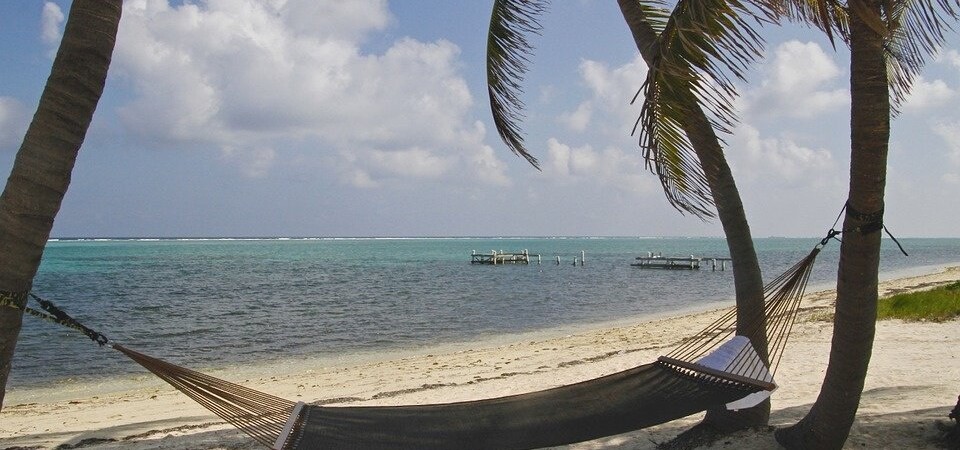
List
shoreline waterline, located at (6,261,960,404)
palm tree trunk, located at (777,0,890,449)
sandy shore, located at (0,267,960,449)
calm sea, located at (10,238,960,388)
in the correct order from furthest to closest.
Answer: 1. calm sea, located at (10,238,960,388)
2. shoreline waterline, located at (6,261,960,404)
3. sandy shore, located at (0,267,960,449)
4. palm tree trunk, located at (777,0,890,449)

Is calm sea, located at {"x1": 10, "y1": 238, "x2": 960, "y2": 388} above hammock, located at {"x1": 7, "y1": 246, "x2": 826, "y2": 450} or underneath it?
underneath

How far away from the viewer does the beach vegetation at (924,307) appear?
9328 mm

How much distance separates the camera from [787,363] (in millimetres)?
6828

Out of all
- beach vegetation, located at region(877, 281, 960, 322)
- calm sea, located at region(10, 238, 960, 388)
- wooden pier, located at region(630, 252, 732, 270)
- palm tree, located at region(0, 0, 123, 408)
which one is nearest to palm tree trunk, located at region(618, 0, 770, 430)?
palm tree, located at region(0, 0, 123, 408)

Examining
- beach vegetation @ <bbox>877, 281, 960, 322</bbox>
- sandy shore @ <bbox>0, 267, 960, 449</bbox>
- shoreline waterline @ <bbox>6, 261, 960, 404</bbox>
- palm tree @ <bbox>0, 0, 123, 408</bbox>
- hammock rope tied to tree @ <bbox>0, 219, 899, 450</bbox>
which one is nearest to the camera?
palm tree @ <bbox>0, 0, 123, 408</bbox>

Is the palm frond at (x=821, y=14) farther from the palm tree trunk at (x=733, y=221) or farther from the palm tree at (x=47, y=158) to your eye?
the palm tree at (x=47, y=158)

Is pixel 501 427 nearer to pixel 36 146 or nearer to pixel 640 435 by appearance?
pixel 640 435

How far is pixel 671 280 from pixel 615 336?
2079cm

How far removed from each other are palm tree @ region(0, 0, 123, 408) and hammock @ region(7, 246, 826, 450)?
80 centimetres

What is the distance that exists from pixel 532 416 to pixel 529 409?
0.23 feet

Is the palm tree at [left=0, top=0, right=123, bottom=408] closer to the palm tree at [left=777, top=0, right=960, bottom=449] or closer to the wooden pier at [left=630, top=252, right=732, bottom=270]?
the palm tree at [left=777, top=0, right=960, bottom=449]

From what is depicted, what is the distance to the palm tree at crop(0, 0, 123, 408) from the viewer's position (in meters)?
2.08

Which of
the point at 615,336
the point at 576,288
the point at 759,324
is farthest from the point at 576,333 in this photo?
the point at 576,288

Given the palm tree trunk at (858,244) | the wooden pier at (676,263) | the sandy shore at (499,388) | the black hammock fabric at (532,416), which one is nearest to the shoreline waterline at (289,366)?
the sandy shore at (499,388)
